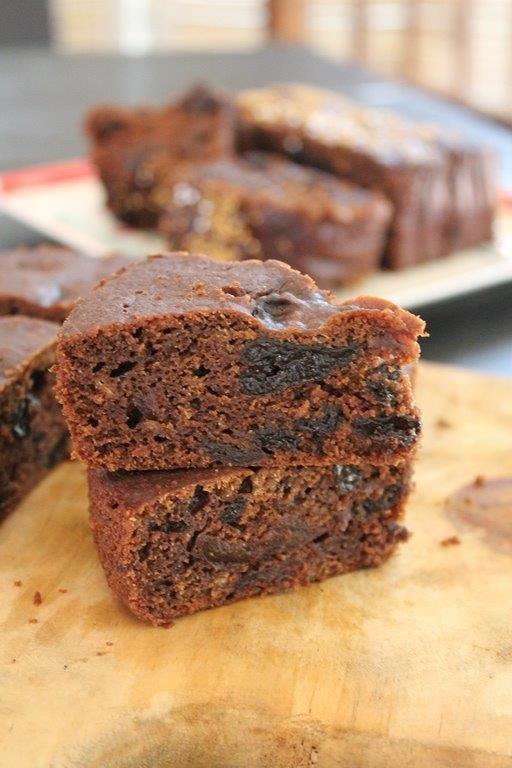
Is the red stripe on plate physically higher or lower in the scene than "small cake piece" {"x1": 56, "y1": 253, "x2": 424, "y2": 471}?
lower

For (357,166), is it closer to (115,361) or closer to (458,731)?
(115,361)

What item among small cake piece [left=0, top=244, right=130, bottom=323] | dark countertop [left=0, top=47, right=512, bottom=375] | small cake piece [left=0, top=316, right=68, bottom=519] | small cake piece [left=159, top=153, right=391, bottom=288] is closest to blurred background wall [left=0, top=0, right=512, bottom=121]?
dark countertop [left=0, top=47, right=512, bottom=375]

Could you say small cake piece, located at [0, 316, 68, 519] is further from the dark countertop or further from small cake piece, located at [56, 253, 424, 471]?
the dark countertop

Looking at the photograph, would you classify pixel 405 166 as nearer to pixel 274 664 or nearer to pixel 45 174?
pixel 45 174

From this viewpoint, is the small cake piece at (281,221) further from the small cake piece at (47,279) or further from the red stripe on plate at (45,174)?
the red stripe on plate at (45,174)

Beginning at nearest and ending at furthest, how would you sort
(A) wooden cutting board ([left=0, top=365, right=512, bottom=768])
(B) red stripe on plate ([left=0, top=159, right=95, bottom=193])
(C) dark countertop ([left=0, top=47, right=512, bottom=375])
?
(A) wooden cutting board ([left=0, top=365, right=512, bottom=768]), (B) red stripe on plate ([left=0, top=159, right=95, bottom=193]), (C) dark countertop ([left=0, top=47, right=512, bottom=375])

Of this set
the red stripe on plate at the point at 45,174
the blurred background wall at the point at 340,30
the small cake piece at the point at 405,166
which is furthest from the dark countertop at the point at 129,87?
the blurred background wall at the point at 340,30

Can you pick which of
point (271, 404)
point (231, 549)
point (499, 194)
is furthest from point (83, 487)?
point (499, 194)
